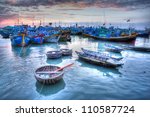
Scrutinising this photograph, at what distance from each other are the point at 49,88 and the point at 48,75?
112cm

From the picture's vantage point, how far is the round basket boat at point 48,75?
1053cm

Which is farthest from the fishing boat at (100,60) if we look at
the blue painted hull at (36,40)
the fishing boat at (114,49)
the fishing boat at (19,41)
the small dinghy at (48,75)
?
the blue painted hull at (36,40)

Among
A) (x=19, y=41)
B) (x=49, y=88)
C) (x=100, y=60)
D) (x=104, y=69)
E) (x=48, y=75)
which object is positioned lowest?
(x=49, y=88)

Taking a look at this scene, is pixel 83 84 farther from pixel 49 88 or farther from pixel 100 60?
pixel 100 60

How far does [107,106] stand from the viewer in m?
5.58

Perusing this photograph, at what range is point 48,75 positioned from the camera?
37.3ft

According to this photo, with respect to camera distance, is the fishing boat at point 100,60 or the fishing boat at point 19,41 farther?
the fishing boat at point 19,41

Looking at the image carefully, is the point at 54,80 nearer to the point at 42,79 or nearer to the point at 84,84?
the point at 42,79

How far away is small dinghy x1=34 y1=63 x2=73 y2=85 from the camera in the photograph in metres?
10.5

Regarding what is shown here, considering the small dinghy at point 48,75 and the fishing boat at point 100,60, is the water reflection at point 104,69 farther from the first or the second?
the small dinghy at point 48,75

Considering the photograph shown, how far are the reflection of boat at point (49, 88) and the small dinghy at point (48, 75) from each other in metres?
0.26

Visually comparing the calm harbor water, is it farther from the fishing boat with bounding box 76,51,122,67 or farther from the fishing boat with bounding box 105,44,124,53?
the fishing boat with bounding box 105,44,124,53

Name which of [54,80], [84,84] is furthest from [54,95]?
[84,84]

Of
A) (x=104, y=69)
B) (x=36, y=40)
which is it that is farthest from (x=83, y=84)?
(x=36, y=40)
